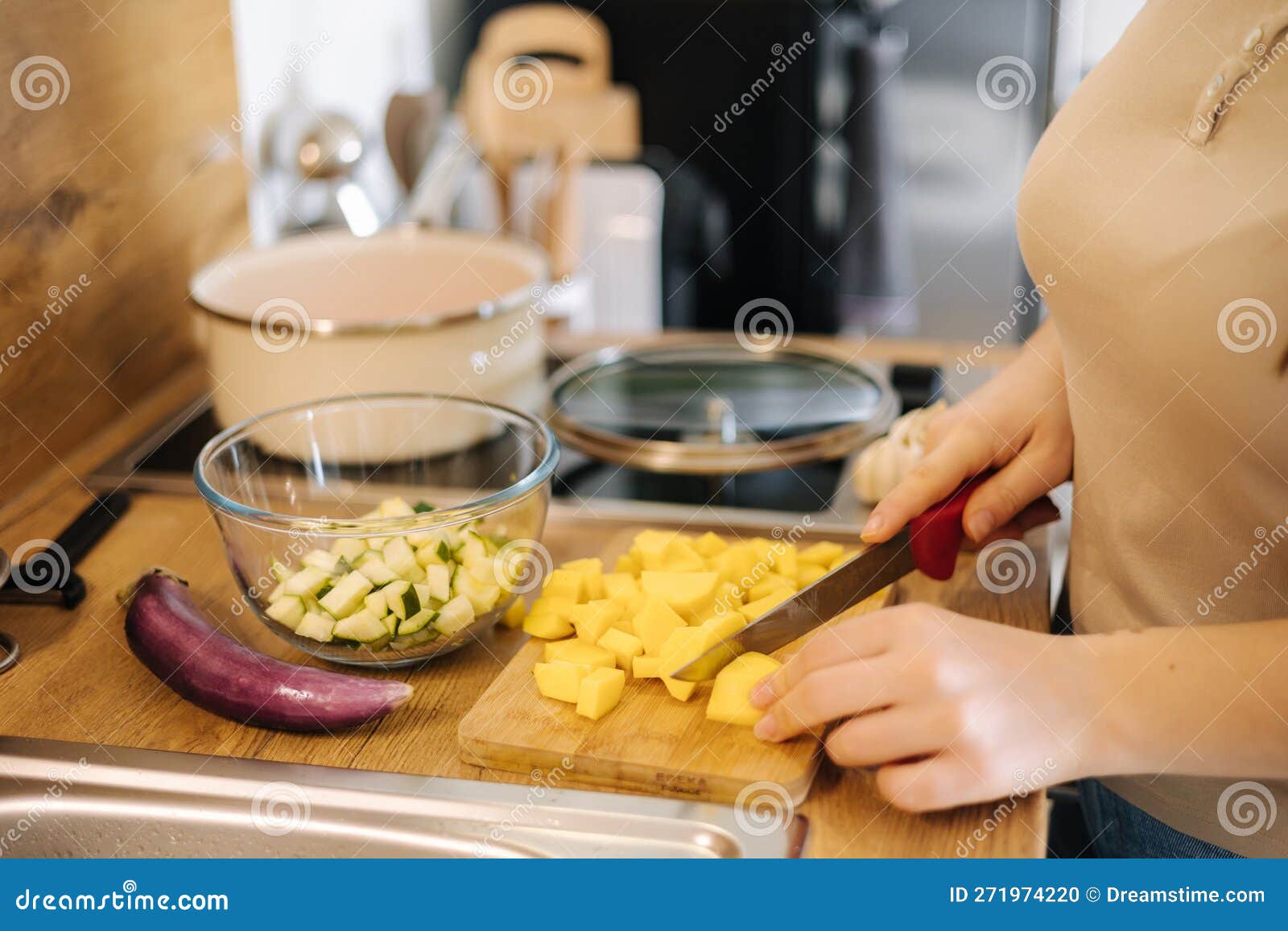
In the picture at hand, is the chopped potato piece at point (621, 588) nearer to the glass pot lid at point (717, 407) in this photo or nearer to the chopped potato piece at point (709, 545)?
the chopped potato piece at point (709, 545)

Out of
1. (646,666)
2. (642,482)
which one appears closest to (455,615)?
(646,666)

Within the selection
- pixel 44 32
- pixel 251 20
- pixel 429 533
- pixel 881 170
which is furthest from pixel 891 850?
pixel 881 170

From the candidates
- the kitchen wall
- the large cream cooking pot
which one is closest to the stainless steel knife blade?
the large cream cooking pot

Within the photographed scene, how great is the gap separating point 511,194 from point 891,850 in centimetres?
233

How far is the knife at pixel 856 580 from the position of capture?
76 centimetres

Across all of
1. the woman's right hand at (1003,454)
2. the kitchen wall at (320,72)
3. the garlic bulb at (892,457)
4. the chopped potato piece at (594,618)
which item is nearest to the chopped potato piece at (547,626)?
the chopped potato piece at (594,618)

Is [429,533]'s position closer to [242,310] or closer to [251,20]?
[242,310]

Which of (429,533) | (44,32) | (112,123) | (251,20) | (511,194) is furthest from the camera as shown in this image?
(511,194)

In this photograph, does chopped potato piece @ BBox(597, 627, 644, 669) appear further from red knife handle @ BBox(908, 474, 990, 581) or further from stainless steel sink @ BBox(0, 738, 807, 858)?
red knife handle @ BBox(908, 474, 990, 581)

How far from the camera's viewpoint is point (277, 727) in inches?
30.1

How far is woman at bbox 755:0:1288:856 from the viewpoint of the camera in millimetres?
643

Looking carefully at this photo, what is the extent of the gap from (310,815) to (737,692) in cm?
26

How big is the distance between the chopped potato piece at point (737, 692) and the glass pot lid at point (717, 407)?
35 cm

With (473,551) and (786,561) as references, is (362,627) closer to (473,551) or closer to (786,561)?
(473,551)
